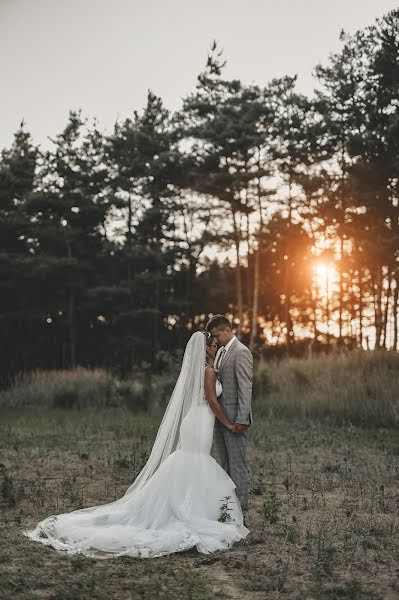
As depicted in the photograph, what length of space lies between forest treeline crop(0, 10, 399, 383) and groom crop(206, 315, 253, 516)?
23.6 m

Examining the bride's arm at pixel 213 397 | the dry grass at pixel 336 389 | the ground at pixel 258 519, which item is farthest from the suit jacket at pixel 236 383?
the dry grass at pixel 336 389

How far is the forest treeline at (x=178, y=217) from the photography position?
1373 inches

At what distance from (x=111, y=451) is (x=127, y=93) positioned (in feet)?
103

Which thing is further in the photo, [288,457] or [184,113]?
[184,113]

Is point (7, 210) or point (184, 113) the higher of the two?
point (184, 113)

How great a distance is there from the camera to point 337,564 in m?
5.82

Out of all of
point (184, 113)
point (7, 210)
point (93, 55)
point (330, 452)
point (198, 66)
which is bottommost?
point (330, 452)

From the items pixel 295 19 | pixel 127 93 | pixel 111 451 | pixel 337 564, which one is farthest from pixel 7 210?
pixel 337 564

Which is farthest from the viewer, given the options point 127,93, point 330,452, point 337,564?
point 127,93

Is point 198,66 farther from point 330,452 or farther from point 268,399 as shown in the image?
point 330,452

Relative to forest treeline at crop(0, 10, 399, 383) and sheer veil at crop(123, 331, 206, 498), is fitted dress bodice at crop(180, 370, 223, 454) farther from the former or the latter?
forest treeline at crop(0, 10, 399, 383)

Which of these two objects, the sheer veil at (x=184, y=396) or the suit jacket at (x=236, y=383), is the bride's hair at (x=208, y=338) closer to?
the sheer veil at (x=184, y=396)

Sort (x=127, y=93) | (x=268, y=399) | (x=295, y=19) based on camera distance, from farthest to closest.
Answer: (x=127, y=93)
(x=295, y=19)
(x=268, y=399)

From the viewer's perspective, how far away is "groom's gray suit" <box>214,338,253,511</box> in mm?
7453
